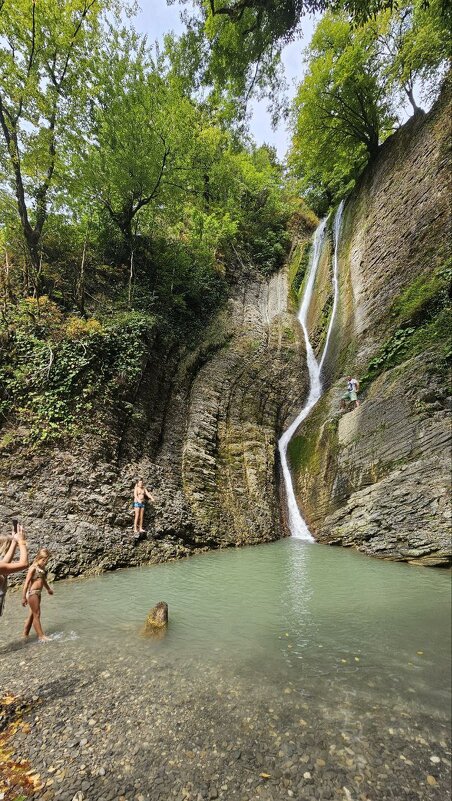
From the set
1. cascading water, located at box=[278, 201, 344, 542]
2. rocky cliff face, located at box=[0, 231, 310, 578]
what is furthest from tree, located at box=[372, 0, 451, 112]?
rocky cliff face, located at box=[0, 231, 310, 578]

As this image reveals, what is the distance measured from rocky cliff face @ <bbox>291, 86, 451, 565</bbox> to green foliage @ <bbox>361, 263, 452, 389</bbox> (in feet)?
0.11

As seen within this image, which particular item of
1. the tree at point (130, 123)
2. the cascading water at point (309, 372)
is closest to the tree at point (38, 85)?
the tree at point (130, 123)

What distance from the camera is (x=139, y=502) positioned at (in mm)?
8539

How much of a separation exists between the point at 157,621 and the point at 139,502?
13.5 ft

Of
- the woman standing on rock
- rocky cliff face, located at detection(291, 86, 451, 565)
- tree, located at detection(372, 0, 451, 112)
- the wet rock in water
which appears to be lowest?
the wet rock in water

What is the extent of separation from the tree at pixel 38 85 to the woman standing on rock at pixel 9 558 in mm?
9887

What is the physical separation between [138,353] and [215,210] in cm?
1365

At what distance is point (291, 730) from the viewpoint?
2.68m

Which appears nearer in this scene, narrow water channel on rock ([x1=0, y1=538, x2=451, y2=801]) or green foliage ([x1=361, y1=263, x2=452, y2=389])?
narrow water channel on rock ([x1=0, y1=538, x2=451, y2=801])

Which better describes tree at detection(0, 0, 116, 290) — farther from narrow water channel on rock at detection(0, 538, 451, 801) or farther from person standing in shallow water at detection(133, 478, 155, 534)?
narrow water channel on rock at detection(0, 538, 451, 801)

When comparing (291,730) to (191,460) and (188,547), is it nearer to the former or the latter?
(188,547)

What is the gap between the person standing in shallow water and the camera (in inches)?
328

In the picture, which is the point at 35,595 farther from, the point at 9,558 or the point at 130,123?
the point at 130,123

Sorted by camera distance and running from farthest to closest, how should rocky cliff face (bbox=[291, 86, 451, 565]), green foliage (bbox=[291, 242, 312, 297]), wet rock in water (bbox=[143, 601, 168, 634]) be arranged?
green foliage (bbox=[291, 242, 312, 297])
rocky cliff face (bbox=[291, 86, 451, 565])
wet rock in water (bbox=[143, 601, 168, 634])
